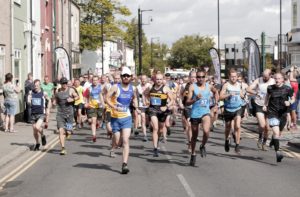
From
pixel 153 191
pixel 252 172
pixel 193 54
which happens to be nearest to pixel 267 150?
pixel 252 172

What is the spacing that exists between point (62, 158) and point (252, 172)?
4.44 m

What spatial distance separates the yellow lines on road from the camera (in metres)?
10.1

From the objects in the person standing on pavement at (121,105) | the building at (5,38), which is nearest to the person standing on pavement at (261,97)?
the person standing on pavement at (121,105)

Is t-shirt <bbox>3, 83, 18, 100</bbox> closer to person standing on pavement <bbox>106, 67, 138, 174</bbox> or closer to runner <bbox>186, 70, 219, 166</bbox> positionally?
person standing on pavement <bbox>106, 67, 138, 174</bbox>

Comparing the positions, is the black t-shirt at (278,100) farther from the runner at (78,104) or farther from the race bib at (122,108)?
the runner at (78,104)

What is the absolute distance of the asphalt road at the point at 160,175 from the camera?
866cm

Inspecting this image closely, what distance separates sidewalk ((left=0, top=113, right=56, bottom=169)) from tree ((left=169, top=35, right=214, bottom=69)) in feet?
272

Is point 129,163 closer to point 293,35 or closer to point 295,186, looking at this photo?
point 295,186

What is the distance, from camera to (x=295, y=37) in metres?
48.6

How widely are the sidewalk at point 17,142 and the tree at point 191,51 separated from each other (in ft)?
272

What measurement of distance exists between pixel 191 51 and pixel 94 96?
285ft

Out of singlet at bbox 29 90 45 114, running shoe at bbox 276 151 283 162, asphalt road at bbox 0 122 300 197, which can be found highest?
singlet at bbox 29 90 45 114

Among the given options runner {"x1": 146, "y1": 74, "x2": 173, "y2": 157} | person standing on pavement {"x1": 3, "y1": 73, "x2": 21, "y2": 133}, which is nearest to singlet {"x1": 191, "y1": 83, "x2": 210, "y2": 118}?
runner {"x1": 146, "y1": 74, "x2": 173, "y2": 157}

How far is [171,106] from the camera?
12.9 metres
